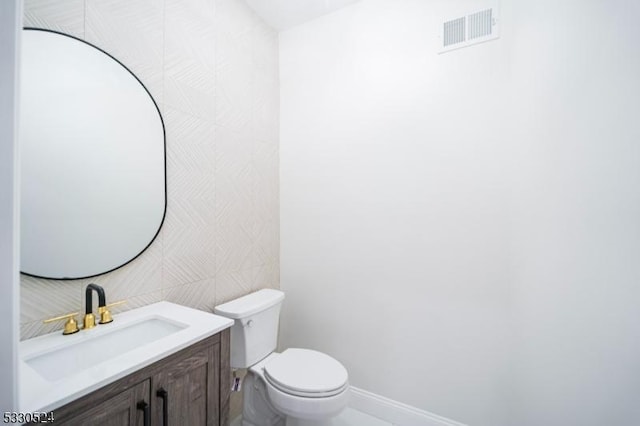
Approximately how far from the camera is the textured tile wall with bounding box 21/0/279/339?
1.02 m

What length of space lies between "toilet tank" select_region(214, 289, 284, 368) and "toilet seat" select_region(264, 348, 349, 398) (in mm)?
104

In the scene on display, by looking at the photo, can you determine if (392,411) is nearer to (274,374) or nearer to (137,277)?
(274,374)

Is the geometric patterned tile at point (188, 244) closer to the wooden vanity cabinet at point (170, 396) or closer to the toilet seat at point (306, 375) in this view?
the wooden vanity cabinet at point (170, 396)

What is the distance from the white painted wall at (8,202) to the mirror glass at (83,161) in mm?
485

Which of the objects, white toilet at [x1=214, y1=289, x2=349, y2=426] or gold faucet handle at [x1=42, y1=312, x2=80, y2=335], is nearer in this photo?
gold faucet handle at [x1=42, y1=312, x2=80, y2=335]

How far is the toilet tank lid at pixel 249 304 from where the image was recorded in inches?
55.1

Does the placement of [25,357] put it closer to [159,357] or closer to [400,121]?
[159,357]

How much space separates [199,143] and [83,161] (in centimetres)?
51

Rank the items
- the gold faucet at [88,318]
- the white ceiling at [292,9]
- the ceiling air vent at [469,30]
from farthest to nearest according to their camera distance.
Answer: the white ceiling at [292,9] < the ceiling air vent at [469,30] < the gold faucet at [88,318]

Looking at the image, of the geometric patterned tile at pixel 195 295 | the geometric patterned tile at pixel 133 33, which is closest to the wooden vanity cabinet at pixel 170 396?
the geometric patterned tile at pixel 195 295

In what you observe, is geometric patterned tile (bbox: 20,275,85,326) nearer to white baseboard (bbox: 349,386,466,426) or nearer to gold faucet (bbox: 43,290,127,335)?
gold faucet (bbox: 43,290,127,335)

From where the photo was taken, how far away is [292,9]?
1815 millimetres

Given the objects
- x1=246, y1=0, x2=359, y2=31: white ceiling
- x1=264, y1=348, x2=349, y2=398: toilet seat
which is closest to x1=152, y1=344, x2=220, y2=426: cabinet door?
x1=264, y1=348, x2=349, y2=398: toilet seat

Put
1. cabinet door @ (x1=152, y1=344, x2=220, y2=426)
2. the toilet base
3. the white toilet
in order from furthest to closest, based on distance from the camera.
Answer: the toilet base → the white toilet → cabinet door @ (x1=152, y1=344, x2=220, y2=426)
